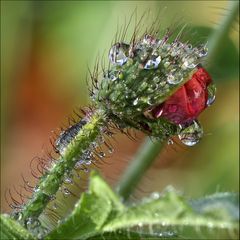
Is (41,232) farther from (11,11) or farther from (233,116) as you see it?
(11,11)

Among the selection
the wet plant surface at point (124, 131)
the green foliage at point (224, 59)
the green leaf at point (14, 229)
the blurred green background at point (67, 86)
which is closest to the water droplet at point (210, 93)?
the wet plant surface at point (124, 131)

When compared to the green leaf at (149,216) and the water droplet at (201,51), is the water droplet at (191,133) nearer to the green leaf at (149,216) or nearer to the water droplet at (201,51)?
the water droplet at (201,51)

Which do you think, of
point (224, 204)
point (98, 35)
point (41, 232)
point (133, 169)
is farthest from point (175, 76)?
point (98, 35)

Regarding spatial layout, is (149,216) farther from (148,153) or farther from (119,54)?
(148,153)

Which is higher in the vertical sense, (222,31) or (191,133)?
(191,133)

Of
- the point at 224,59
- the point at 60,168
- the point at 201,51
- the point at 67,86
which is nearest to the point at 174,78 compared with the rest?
the point at 201,51

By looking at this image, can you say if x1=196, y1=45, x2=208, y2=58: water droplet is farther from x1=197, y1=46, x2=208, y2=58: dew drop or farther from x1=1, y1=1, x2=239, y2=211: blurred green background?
x1=1, y1=1, x2=239, y2=211: blurred green background

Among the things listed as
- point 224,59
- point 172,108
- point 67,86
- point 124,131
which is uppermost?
point 172,108
